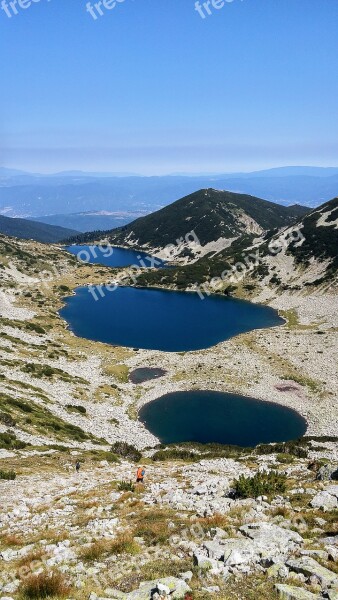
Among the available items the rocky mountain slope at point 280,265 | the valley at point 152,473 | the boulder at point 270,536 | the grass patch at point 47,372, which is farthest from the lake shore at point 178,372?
the rocky mountain slope at point 280,265

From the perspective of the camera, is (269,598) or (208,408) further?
(208,408)

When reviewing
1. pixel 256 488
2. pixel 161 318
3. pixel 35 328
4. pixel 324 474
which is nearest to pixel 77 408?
pixel 324 474

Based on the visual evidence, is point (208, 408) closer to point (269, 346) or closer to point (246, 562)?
point (269, 346)

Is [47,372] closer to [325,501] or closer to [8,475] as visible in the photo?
[8,475]

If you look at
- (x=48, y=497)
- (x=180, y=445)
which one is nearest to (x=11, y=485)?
(x=48, y=497)

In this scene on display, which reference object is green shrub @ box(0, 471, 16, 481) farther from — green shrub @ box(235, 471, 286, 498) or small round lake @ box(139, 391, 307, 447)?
small round lake @ box(139, 391, 307, 447)

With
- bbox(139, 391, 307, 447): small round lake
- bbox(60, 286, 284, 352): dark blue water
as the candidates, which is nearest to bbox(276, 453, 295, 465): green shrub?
bbox(139, 391, 307, 447): small round lake

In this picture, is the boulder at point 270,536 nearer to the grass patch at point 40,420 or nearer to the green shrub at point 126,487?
the green shrub at point 126,487
